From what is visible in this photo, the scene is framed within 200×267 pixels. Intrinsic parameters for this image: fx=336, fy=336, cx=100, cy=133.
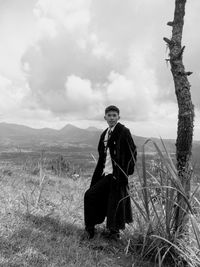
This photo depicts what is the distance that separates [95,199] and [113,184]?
14.4 inches

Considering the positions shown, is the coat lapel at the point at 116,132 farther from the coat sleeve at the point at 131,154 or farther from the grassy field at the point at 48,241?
the grassy field at the point at 48,241

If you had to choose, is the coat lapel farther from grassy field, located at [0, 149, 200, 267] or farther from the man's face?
grassy field, located at [0, 149, 200, 267]

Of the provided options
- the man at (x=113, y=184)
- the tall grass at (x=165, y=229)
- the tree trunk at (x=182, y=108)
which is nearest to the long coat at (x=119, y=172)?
the man at (x=113, y=184)

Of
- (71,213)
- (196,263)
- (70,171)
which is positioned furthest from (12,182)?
(70,171)

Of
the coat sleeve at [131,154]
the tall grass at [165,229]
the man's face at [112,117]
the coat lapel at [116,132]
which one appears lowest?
the tall grass at [165,229]

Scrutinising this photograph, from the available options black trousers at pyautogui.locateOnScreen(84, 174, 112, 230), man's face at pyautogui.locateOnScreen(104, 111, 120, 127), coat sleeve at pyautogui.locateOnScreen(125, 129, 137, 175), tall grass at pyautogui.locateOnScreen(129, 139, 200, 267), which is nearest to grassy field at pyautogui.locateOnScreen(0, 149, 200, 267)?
tall grass at pyautogui.locateOnScreen(129, 139, 200, 267)

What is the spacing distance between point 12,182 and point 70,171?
6353mm

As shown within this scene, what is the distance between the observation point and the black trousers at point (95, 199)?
4.77 meters

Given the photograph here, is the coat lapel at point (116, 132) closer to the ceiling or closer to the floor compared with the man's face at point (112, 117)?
closer to the floor

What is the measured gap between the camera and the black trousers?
477 centimetres

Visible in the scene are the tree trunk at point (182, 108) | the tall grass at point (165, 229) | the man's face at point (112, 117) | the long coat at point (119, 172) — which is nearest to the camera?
the tall grass at point (165, 229)

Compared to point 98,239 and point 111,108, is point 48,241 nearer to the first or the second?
point 98,239

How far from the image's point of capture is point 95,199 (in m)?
4.81

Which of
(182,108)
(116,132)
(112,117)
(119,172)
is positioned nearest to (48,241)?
(119,172)
